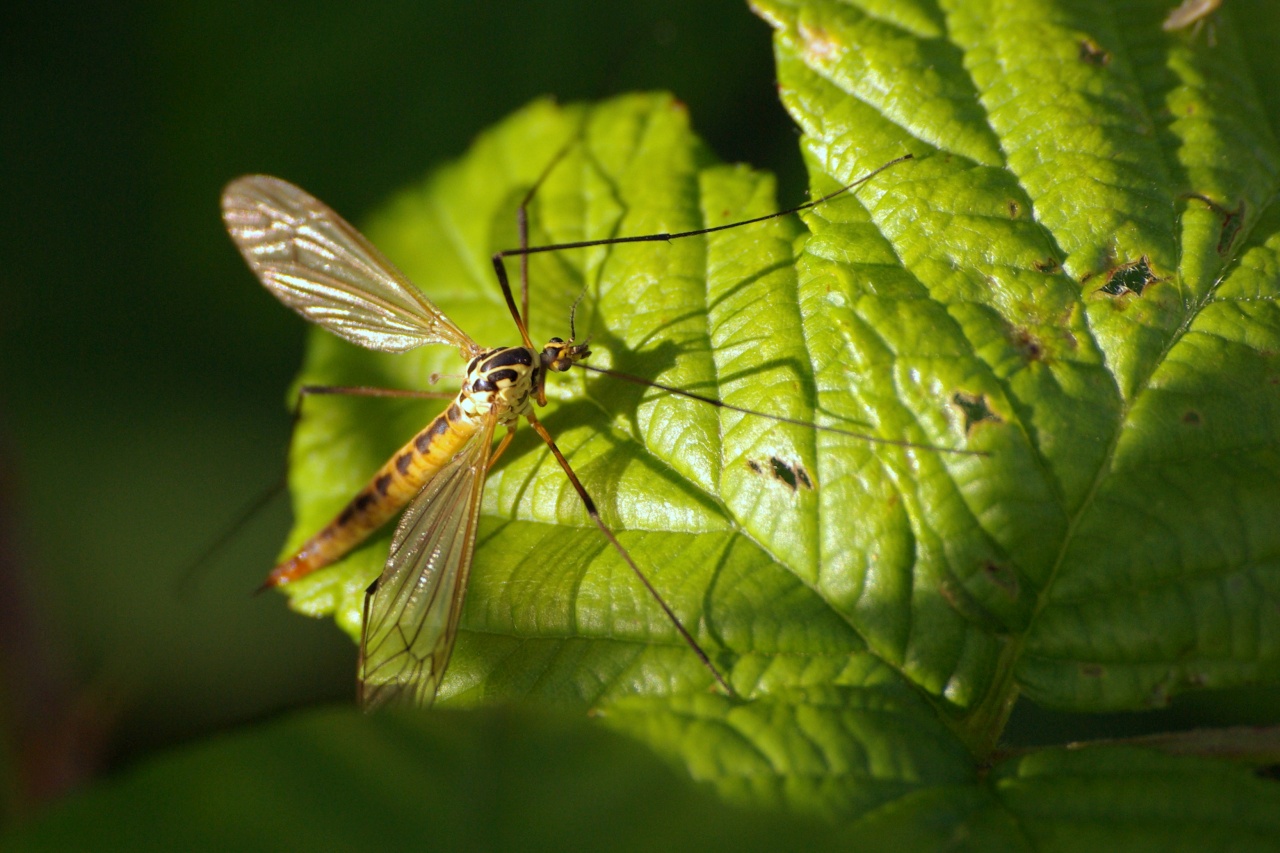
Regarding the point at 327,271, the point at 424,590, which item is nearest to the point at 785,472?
the point at 424,590

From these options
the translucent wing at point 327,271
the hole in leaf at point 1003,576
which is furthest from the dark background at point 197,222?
the hole in leaf at point 1003,576

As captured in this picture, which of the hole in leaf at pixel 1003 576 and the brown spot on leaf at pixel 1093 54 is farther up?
the brown spot on leaf at pixel 1093 54

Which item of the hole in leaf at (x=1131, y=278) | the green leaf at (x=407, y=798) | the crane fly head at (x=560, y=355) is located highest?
the hole in leaf at (x=1131, y=278)

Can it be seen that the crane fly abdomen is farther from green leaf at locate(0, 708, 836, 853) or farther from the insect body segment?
green leaf at locate(0, 708, 836, 853)

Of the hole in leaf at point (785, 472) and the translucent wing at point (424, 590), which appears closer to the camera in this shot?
the hole in leaf at point (785, 472)

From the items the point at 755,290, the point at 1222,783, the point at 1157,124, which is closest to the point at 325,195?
the point at 755,290

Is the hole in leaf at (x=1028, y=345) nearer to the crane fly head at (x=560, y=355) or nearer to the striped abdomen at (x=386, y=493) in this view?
the crane fly head at (x=560, y=355)

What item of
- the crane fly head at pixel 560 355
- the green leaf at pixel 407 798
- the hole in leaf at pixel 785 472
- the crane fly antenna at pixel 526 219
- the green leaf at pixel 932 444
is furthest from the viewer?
the crane fly antenna at pixel 526 219

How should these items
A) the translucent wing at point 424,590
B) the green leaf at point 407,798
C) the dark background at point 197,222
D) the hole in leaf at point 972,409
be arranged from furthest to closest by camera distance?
the dark background at point 197,222 → the translucent wing at point 424,590 → the hole in leaf at point 972,409 → the green leaf at point 407,798
